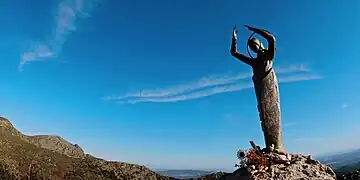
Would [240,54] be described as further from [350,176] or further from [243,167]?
[350,176]

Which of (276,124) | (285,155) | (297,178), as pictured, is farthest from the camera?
(276,124)

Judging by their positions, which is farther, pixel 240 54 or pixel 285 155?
pixel 240 54

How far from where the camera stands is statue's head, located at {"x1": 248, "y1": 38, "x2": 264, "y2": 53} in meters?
10.9

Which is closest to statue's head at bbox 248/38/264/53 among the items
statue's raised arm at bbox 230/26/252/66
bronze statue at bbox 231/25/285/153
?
bronze statue at bbox 231/25/285/153

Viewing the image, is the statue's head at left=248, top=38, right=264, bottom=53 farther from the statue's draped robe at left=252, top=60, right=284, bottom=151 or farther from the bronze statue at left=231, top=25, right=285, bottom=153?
the statue's draped robe at left=252, top=60, right=284, bottom=151

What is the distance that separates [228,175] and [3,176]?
21491 centimetres

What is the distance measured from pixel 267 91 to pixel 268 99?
23 cm

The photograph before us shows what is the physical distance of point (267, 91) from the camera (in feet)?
35.5

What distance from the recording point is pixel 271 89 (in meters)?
10.9

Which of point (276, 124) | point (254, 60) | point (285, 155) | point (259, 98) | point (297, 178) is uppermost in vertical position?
point (254, 60)

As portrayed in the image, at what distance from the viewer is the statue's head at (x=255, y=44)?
10.9m

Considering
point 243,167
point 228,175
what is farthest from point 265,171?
point 228,175

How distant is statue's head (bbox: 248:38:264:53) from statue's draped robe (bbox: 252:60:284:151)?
444 mm

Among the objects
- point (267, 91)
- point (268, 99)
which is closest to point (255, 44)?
point (267, 91)
